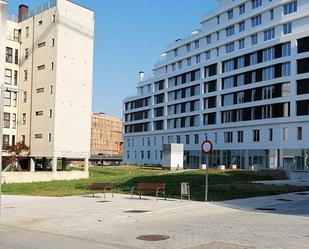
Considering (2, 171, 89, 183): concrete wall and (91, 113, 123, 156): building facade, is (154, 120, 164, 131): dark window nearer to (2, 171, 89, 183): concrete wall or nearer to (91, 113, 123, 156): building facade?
(2, 171, 89, 183): concrete wall

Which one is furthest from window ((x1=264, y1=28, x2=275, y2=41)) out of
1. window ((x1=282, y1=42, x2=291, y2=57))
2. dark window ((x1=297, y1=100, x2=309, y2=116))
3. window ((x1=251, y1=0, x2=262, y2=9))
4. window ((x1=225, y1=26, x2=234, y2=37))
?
dark window ((x1=297, y1=100, x2=309, y2=116))

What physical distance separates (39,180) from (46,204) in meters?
20.2

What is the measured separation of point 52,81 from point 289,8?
1529 inches

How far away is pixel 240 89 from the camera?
266ft

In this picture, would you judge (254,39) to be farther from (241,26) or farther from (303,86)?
(303,86)

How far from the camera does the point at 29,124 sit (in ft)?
184

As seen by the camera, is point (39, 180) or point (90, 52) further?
point (90, 52)

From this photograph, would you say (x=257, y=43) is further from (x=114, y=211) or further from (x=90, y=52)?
(x=114, y=211)

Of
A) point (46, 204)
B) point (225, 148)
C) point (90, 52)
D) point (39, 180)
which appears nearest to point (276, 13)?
point (225, 148)

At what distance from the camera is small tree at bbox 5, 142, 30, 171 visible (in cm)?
5353

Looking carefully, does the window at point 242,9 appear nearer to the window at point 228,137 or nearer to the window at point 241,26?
the window at point 241,26

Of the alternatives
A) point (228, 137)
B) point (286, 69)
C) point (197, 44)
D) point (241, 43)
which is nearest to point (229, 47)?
point (241, 43)

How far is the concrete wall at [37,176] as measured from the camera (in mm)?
40062

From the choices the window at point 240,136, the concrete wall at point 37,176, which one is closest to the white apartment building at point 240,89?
the window at point 240,136
